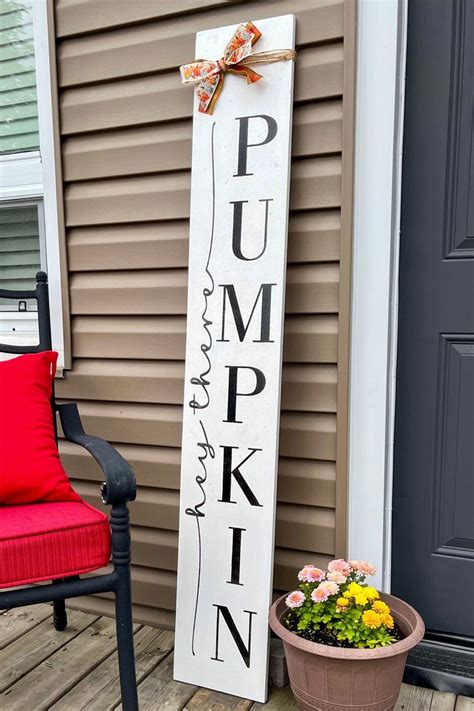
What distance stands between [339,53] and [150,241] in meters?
0.72

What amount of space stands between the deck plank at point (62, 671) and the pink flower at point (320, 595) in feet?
2.39

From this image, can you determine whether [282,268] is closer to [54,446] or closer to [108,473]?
[108,473]

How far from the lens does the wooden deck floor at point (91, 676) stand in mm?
1484

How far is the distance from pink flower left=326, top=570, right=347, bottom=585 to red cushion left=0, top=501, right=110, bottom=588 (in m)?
0.53

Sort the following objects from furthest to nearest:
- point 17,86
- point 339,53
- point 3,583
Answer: point 17,86, point 339,53, point 3,583

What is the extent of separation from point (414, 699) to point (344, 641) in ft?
1.17

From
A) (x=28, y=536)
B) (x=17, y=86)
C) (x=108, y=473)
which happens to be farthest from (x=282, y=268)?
(x=17, y=86)

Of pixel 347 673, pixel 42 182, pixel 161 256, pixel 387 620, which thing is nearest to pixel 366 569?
pixel 387 620

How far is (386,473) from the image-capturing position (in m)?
1.54

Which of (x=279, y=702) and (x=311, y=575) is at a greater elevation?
(x=311, y=575)

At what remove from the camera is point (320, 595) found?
1.33 metres

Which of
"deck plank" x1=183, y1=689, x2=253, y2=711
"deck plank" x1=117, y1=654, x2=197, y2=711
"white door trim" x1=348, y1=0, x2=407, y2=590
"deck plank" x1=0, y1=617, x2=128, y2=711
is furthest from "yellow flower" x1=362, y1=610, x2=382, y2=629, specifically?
"deck plank" x1=0, y1=617, x2=128, y2=711

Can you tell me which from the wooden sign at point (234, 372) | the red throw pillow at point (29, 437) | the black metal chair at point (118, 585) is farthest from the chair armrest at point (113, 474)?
the wooden sign at point (234, 372)

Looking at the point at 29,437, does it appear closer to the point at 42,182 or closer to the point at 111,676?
the point at 111,676
